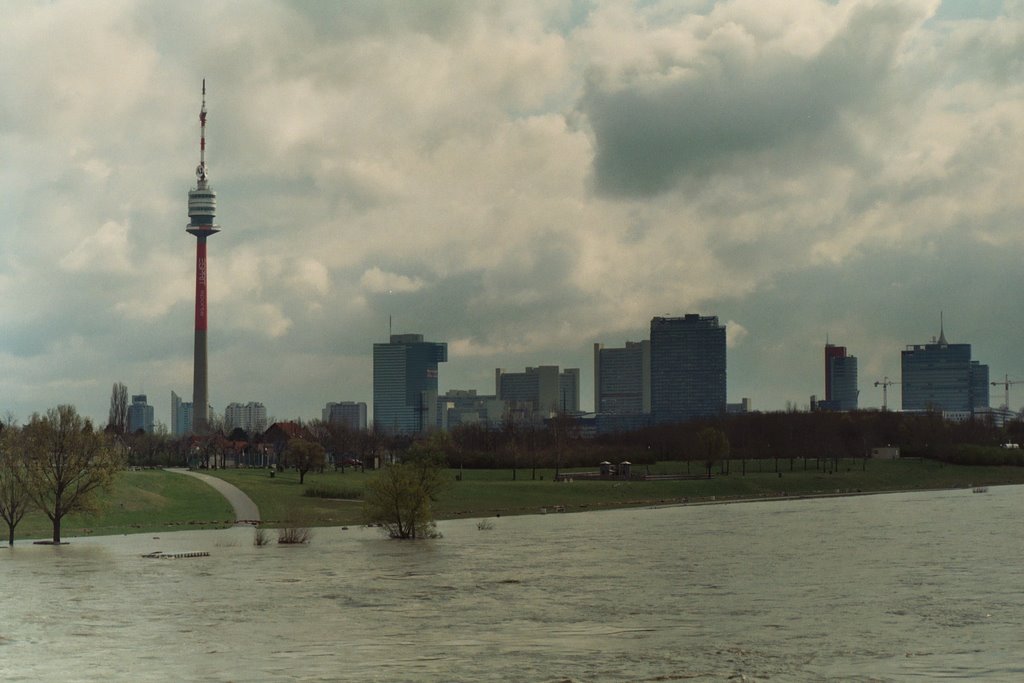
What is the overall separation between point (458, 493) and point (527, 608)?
88.3m

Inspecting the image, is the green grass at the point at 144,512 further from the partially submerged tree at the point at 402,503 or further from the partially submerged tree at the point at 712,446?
the partially submerged tree at the point at 712,446

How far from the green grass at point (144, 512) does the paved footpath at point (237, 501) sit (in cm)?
84

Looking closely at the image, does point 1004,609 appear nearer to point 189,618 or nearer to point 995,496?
point 189,618

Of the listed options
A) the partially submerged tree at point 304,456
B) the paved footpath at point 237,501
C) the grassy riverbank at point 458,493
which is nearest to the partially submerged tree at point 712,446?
the grassy riverbank at point 458,493

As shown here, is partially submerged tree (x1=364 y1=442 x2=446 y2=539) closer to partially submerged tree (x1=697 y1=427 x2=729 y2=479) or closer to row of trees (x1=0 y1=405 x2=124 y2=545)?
row of trees (x1=0 y1=405 x2=124 y2=545)

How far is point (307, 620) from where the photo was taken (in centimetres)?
5028

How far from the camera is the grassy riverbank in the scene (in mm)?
109438

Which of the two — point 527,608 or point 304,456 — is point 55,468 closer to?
point 527,608

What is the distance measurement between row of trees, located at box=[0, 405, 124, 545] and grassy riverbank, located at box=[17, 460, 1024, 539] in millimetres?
4814

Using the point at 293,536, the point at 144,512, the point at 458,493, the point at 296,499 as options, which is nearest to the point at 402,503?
the point at 293,536

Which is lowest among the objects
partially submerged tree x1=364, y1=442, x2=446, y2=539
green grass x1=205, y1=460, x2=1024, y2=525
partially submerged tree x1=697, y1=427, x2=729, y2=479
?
green grass x1=205, y1=460, x2=1024, y2=525

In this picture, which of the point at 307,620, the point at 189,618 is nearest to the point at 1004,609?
the point at 307,620

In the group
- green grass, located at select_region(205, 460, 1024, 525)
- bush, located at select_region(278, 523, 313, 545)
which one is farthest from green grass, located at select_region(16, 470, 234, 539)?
bush, located at select_region(278, 523, 313, 545)

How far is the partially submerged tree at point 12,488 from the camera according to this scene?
89.6 metres
